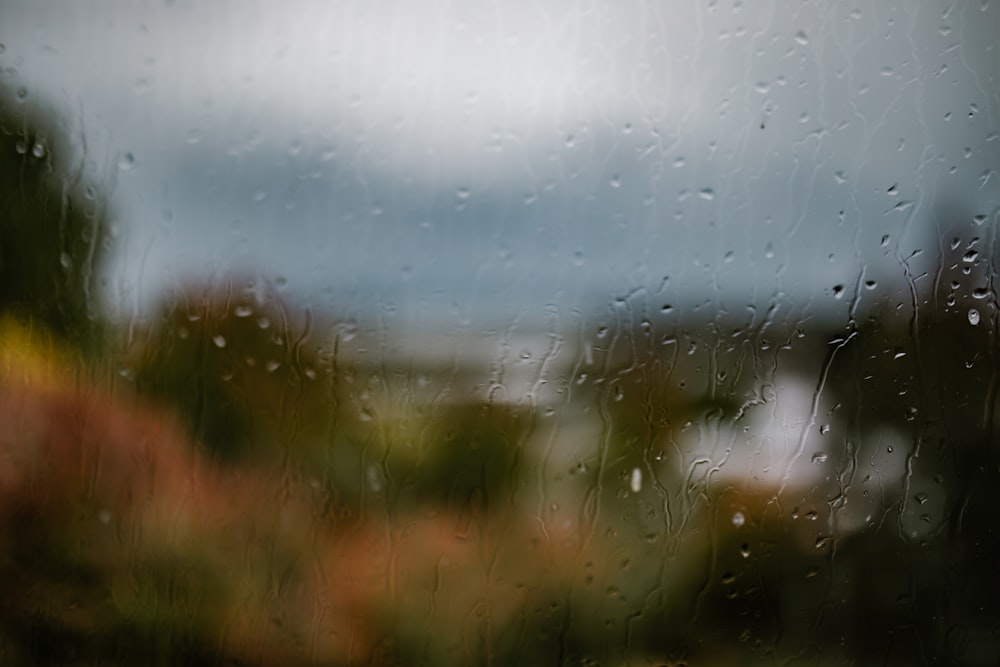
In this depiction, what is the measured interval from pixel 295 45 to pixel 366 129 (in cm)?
9

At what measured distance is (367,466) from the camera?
0.56 meters

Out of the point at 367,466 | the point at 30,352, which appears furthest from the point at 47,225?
the point at 367,466

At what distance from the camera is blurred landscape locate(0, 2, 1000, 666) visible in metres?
0.56

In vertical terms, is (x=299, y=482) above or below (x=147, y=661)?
above

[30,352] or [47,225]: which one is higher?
[47,225]

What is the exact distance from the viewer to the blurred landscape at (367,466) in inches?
21.9

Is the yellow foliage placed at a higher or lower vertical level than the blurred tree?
lower

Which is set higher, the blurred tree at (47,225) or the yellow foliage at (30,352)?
the blurred tree at (47,225)

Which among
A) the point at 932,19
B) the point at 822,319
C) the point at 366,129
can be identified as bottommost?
the point at 822,319

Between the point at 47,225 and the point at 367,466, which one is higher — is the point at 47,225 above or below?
above

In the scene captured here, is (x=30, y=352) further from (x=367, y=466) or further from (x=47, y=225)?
(x=367, y=466)

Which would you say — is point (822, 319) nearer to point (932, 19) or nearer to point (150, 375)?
point (932, 19)

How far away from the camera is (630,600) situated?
1.87ft

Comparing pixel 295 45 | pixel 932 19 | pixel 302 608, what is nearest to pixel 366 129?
pixel 295 45
